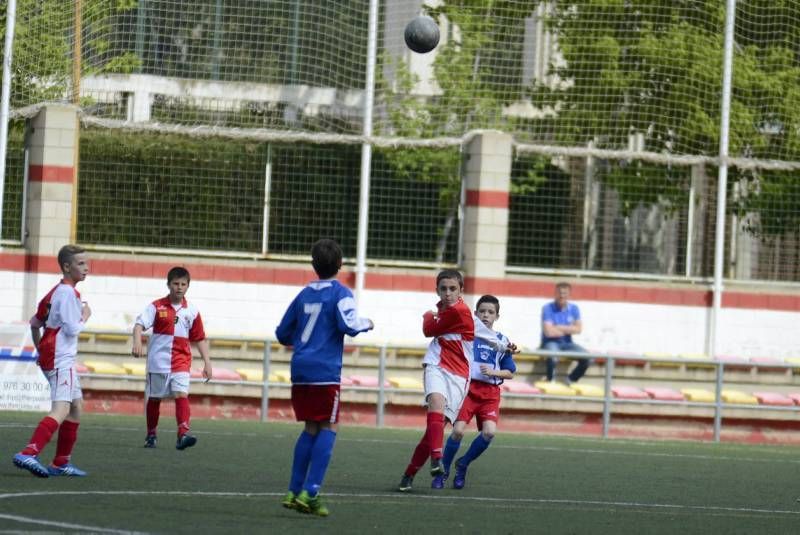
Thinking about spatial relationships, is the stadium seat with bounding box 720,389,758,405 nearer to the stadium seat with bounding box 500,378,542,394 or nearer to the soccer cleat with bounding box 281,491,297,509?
the stadium seat with bounding box 500,378,542,394

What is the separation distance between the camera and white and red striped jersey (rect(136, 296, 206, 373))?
14492mm

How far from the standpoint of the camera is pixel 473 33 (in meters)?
24.6

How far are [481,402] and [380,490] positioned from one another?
1.28m

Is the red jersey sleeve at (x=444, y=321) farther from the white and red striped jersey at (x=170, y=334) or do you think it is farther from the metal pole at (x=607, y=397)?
the metal pole at (x=607, y=397)

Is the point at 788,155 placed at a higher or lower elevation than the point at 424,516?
higher

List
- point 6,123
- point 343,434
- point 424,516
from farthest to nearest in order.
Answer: point 6,123 → point 343,434 → point 424,516

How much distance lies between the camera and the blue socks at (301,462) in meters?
9.30

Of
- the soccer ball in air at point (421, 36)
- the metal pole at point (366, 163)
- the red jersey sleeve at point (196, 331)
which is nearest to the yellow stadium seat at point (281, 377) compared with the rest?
→ the metal pole at point (366, 163)

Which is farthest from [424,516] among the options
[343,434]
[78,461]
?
[343,434]

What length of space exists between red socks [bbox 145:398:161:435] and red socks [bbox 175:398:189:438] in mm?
225

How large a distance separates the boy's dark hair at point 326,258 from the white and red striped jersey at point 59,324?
2316 millimetres

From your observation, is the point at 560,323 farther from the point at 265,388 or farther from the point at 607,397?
the point at 265,388

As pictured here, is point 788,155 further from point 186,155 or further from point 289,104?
point 186,155

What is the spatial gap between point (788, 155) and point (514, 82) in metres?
4.58
